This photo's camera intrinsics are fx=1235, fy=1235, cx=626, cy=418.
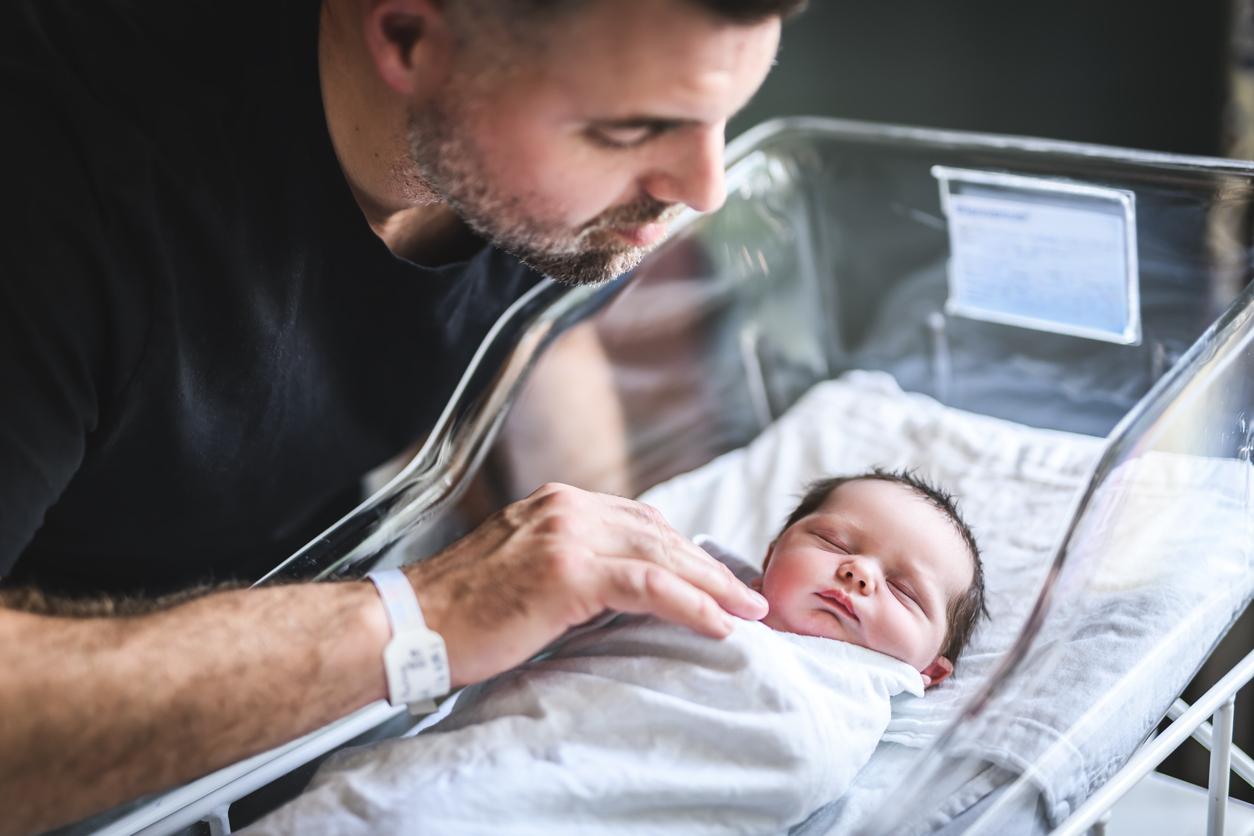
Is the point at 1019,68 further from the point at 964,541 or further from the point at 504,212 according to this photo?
the point at 504,212

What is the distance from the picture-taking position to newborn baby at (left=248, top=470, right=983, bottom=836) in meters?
0.81

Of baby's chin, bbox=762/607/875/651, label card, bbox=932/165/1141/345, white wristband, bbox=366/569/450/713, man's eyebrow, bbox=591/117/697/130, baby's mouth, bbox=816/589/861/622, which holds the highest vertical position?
man's eyebrow, bbox=591/117/697/130

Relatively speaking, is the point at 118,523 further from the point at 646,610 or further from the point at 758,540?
the point at 758,540

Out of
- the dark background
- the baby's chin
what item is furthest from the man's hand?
the dark background

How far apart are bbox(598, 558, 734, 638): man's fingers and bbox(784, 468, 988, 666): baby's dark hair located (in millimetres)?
314

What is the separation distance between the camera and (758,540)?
1.32 metres

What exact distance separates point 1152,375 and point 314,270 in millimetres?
870

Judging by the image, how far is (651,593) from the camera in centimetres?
84

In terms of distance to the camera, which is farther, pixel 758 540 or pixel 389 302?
pixel 758 540

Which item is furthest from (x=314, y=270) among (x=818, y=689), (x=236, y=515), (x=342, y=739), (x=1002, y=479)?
(x=1002, y=479)

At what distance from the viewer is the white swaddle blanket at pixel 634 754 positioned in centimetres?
81

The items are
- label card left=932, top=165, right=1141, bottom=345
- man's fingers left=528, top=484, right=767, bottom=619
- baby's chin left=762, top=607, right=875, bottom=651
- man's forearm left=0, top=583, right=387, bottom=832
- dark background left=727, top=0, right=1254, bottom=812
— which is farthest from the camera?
dark background left=727, top=0, right=1254, bottom=812

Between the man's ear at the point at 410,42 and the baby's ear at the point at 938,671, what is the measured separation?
0.63 meters

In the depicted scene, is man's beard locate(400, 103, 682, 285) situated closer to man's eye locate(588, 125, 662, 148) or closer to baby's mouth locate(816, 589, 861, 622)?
man's eye locate(588, 125, 662, 148)
